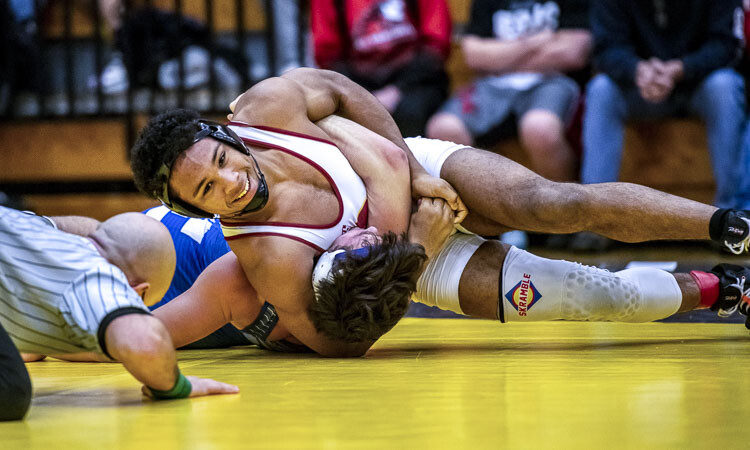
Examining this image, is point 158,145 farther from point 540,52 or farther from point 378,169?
point 540,52

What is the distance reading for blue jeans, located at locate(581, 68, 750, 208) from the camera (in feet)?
14.4

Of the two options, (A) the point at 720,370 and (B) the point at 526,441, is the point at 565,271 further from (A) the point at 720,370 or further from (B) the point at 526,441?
(B) the point at 526,441

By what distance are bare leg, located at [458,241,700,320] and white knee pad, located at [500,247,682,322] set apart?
0.10 ft

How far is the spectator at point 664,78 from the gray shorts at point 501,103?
5.3 inches

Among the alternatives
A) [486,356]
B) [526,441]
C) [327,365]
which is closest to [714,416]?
[526,441]

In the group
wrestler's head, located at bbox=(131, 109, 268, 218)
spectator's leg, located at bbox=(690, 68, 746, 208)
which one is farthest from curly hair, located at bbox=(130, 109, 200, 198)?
spectator's leg, located at bbox=(690, 68, 746, 208)

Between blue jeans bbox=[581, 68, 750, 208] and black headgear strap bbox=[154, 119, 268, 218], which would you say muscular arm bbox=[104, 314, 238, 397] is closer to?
black headgear strap bbox=[154, 119, 268, 218]

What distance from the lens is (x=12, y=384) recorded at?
1.54 meters

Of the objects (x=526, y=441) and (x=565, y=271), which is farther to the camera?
(x=565, y=271)

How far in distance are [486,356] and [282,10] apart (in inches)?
144

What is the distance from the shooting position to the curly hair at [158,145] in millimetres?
2121

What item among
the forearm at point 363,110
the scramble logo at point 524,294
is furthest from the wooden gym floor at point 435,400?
the forearm at point 363,110

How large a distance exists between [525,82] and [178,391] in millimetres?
3402

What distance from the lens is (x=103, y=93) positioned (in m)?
5.51
